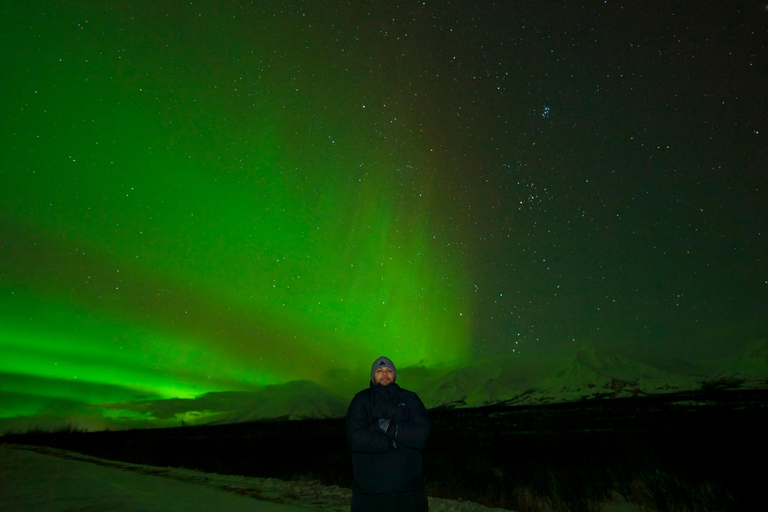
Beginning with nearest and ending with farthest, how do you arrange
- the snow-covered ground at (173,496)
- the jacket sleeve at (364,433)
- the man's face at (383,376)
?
the jacket sleeve at (364,433) → the man's face at (383,376) → the snow-covered ground at (173,496)

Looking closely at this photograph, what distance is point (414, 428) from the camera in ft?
13.9

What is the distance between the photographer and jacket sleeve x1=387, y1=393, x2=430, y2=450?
4156mm

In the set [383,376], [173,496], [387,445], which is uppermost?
[383,376]

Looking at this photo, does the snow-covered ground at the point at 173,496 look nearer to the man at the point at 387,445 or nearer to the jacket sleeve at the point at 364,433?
the man at the point at 387,445

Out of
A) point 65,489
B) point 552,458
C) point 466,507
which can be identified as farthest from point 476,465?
point 65,489

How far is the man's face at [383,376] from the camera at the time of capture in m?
4.41

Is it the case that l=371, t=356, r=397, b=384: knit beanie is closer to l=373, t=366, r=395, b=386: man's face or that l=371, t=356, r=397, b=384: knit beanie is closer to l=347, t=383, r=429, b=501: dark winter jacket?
l=373, t=366, r=395, b=386: man's face

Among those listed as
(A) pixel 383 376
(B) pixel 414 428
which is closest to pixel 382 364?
(A) pixel 383 376

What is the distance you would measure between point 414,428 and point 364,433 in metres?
0.42

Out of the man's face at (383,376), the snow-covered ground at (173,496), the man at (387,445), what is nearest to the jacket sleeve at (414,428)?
the man at (387,445)

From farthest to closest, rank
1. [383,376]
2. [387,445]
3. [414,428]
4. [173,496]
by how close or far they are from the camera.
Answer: [173,496]
[383,376]
[414,428]
[387,445]

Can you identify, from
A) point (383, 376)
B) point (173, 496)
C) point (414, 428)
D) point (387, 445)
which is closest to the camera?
point (387, 445)

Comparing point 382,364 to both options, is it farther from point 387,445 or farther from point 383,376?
point 387,445

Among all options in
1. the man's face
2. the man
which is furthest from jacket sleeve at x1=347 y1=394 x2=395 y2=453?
the man's face
